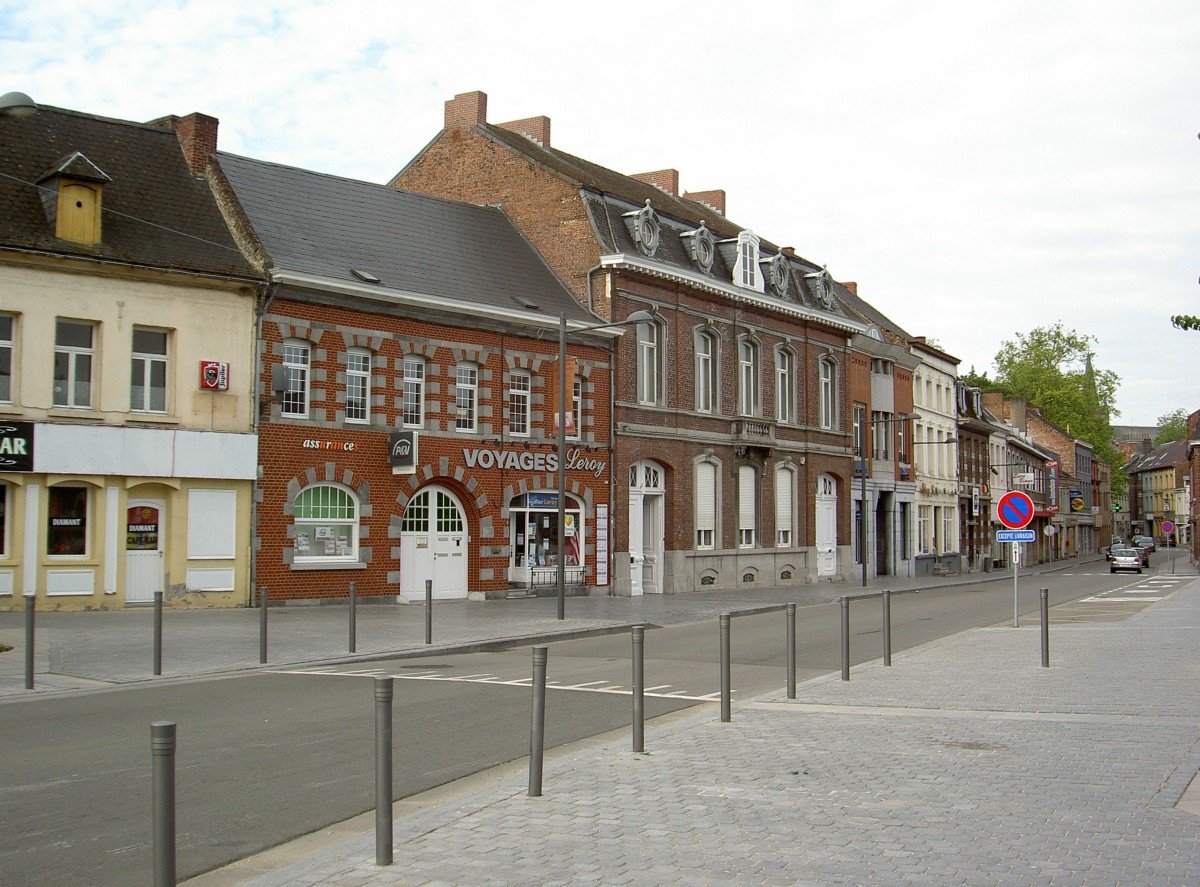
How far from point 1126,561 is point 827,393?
24372 millimetres

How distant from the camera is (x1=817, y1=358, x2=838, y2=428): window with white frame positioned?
1737 inches

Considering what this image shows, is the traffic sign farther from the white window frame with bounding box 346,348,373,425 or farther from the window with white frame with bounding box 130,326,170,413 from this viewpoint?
the window with white frame with bounding box 130,326,170,413

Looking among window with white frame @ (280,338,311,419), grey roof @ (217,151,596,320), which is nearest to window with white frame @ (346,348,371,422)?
window with white frame @ (280,338,311,419)

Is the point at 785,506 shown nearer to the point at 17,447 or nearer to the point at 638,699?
the point at 17,447

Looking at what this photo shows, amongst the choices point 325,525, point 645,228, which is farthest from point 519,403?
point 645,228

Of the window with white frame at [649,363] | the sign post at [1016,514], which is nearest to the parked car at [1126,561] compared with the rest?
the window with white frame at [649,363]

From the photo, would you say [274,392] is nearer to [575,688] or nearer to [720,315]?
[575,688]

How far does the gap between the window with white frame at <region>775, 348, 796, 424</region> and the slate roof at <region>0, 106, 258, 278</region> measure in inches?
843

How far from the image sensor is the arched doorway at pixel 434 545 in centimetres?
2817

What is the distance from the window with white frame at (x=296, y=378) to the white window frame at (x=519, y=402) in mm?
6038

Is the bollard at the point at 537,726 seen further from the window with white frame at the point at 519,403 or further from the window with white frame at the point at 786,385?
the window with white frame at the point at 786,385

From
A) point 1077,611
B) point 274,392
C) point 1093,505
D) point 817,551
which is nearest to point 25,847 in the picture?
point 274,392

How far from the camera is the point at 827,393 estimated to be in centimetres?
4500

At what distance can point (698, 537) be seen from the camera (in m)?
36.7
